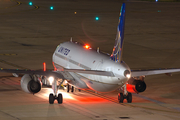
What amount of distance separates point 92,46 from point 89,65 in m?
30.4

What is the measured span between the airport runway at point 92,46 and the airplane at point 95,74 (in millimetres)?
1319

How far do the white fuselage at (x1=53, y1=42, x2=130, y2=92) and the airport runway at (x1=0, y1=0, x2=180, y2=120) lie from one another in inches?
67.8

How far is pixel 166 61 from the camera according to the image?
174ft

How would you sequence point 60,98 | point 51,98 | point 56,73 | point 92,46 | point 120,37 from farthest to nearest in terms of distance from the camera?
point 92,46 < point 56,73 < point 60,98 < point 51,98 < point 120,37

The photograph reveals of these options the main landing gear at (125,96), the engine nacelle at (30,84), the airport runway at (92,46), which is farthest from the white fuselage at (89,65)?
the engine nacelle at (30,84)

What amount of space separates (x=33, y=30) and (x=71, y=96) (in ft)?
145

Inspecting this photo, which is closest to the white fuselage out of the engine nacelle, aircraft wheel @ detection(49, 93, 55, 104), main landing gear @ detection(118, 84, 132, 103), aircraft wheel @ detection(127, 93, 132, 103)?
main landing gear @ detection(118, 84, 132, 103)

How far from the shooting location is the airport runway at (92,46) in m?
29.7

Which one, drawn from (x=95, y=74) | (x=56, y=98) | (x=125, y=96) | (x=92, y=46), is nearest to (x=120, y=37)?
(x=95, y=74)

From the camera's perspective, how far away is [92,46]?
2485 inches

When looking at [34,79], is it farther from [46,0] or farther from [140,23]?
[46,0]

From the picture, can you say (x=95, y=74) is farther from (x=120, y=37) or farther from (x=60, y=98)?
(x=60, y=98)

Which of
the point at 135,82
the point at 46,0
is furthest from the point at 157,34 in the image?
the point at 46,0

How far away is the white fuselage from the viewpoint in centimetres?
2877
